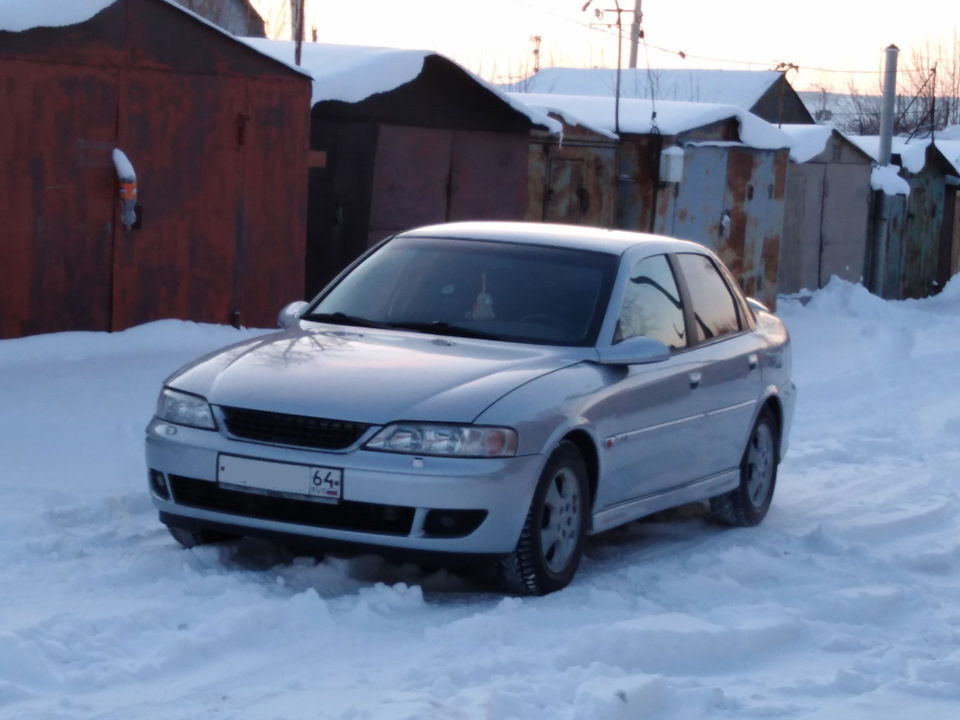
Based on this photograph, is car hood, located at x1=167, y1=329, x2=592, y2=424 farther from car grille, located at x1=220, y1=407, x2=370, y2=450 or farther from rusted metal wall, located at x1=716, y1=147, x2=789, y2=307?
rusted metal wall, located at x1=716, y1=147, x2=789, y2=307

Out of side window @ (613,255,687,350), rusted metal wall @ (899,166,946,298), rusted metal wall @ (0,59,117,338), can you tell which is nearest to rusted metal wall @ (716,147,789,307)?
rusted metal wall @ (899,166,946,298)

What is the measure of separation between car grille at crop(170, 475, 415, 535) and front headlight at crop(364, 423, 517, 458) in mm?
216

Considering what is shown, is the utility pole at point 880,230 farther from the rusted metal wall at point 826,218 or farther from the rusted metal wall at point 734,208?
the rusted metal wall at point 734,208

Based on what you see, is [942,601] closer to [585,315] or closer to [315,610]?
[585,315]

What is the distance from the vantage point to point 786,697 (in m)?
4.96

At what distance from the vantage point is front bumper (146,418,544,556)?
5.56 m

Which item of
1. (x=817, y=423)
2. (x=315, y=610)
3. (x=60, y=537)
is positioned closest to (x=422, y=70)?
(x=817, y=423)

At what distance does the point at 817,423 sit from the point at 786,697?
22.3ft

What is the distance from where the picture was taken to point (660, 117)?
669 inches

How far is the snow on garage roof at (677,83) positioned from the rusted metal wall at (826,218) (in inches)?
875

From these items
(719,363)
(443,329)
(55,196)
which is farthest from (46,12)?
(719,363)

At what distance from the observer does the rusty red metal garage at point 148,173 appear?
388 inches

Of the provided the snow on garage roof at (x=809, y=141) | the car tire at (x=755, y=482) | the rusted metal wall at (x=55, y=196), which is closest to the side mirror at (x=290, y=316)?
the car tire at (x=755, y=482)

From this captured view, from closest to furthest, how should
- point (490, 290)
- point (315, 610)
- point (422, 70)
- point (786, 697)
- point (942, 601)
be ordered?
1. point (786, 697)
2. point (315, 610)
3. point (942, 601)
4. point (490, 290)
5. point (422, 70)
